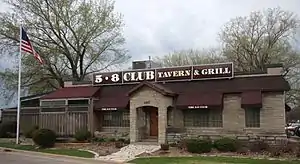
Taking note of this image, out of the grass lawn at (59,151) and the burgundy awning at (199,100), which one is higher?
the burgundy awning at (199,100)

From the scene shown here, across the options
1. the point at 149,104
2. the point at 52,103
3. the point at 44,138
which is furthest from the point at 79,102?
the point at 149,104

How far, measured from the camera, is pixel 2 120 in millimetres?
38750

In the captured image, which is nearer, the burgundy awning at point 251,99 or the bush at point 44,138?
the burgundy awning at point 251,99

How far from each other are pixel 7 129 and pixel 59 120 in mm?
7477

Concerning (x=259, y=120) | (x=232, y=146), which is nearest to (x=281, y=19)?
(x=259, y=120)

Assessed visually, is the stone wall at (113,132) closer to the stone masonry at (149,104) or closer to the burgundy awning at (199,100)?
the stone masonry at (149,104)

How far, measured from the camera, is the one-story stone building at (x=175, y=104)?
85.0ft

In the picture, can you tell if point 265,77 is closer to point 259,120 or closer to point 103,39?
point 259,120

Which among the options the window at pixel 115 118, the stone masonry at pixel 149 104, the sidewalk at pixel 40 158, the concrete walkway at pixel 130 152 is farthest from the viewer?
the window at pixel 115 118

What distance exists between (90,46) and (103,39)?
1.56m

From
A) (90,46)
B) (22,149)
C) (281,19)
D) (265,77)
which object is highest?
(281,19)

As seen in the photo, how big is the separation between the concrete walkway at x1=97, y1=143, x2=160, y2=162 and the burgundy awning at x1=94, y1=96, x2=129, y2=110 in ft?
11.9

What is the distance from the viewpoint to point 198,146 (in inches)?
902

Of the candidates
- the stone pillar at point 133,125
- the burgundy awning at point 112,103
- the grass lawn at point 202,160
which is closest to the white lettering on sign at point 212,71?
the stone pillar at point 133,125
